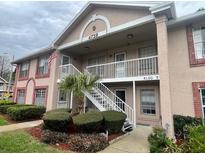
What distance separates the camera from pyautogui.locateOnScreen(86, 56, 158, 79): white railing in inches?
445

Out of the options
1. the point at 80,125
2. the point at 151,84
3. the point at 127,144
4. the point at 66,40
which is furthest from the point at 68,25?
the point at 127,144

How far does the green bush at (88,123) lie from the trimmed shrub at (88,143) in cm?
43

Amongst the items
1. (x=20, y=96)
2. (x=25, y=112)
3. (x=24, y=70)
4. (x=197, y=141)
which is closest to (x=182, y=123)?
(x=197, y=141)

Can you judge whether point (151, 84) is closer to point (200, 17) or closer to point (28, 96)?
point (200, 17)

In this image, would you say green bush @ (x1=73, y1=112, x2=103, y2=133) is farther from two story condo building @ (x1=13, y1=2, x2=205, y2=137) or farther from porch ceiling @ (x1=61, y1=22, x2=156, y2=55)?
porch ceiling @ (x1=61, y1=22, x2=156, y2=55)

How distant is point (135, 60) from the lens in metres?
12.0

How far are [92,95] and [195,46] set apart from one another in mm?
7904

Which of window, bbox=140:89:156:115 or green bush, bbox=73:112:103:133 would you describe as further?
window, bbox=140:89:156:115

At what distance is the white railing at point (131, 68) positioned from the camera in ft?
37.1

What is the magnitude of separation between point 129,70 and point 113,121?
550 cm

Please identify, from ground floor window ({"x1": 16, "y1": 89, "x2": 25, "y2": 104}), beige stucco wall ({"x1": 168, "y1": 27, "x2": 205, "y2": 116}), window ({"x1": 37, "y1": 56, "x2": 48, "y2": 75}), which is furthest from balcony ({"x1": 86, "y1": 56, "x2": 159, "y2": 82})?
ground floor window ({"x1": 16, "y1": 89, "x2": 25, "y2": 104})

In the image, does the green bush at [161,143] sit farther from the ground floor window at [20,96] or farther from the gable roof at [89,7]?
the ground floor window at [20,96]

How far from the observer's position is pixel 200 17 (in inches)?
369

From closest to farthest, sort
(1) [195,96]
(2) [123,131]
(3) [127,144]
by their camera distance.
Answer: (3) [127,144] < (1) [195,96] < (2) [123,131]
